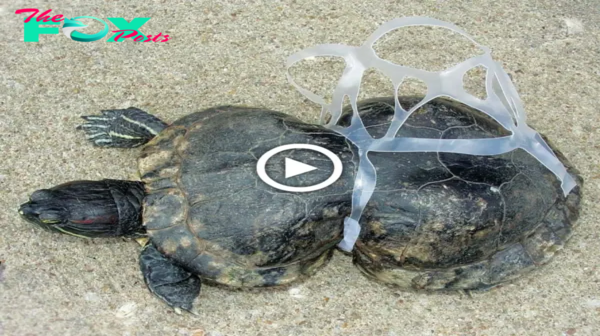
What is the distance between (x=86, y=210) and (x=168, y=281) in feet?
1.59

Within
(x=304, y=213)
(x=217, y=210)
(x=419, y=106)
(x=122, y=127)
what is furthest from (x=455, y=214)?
(x=122, y=127)

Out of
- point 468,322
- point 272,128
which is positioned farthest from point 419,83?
point 468,322

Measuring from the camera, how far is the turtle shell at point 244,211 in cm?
316

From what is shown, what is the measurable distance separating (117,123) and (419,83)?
1.82 m

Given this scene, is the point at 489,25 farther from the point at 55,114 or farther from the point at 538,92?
the point at 55,114

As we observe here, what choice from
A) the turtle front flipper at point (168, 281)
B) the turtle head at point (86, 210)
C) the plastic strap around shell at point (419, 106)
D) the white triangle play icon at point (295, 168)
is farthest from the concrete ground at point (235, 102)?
the white triangle play icon at point (295, 168)

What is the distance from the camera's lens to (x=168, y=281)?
128 inches

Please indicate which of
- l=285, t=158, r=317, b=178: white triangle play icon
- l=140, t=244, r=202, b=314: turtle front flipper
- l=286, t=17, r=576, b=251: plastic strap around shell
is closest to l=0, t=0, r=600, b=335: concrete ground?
l=140, t=244, r=202, b=314: turtle front flipper

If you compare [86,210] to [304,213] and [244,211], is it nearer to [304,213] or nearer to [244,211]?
[244,211]

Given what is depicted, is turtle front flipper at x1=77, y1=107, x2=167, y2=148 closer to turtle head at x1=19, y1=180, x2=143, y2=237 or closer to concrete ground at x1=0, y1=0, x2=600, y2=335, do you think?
concrete ground at x1=0, y1=0, x2=600, y2=335

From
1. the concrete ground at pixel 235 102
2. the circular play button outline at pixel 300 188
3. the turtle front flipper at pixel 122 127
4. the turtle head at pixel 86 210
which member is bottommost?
the concrete ground at pixel 235 102

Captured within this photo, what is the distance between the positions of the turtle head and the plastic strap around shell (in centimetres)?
100

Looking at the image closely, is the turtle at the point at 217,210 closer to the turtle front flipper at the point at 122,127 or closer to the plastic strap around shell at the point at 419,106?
the plastic strap around shell at the point at 419,106

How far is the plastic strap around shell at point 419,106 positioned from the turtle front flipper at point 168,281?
0.72 m
